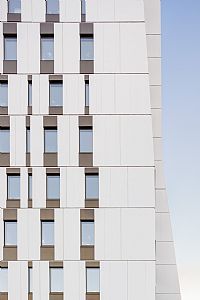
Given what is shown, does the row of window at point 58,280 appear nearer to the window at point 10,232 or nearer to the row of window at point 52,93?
the window at point 10,232

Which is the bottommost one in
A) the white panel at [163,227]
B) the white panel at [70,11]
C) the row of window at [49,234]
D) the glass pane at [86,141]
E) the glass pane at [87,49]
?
the row of window at [49,234]

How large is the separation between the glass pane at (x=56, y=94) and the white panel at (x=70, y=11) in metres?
2.04

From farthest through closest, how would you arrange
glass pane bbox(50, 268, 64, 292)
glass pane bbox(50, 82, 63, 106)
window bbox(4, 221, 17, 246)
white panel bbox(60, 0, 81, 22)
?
white panel bbox(60, 0, 81, 22), glass pane bbox(50, 82, 63, 106), window bbox(4, 221, 17, 246), glass pane bbox(50, 268, 64, 292)

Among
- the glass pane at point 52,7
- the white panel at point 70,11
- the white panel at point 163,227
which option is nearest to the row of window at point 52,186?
the white panel at point 163,227

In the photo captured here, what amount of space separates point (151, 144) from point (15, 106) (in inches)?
169

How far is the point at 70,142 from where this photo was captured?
1739 centimetres

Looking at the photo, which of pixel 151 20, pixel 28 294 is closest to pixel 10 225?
pixel 28 294

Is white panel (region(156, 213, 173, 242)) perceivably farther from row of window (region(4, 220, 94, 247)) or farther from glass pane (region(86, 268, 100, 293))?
glass pane (region(86, 268, 100, 293))

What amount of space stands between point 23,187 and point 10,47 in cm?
436

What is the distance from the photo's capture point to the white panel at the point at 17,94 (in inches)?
689

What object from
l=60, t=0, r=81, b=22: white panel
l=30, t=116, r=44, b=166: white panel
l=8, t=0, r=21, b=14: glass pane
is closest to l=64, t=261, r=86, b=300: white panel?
l=30, t=116, r=44, b=166: white panel

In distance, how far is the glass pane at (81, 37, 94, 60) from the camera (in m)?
17.7

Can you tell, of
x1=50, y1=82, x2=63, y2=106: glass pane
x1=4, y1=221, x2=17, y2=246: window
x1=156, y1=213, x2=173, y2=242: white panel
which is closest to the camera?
x1=4, y1=221, x2=17, y2=246: window

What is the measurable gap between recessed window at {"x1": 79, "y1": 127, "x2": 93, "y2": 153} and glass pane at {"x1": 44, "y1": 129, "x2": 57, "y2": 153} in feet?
2.60
